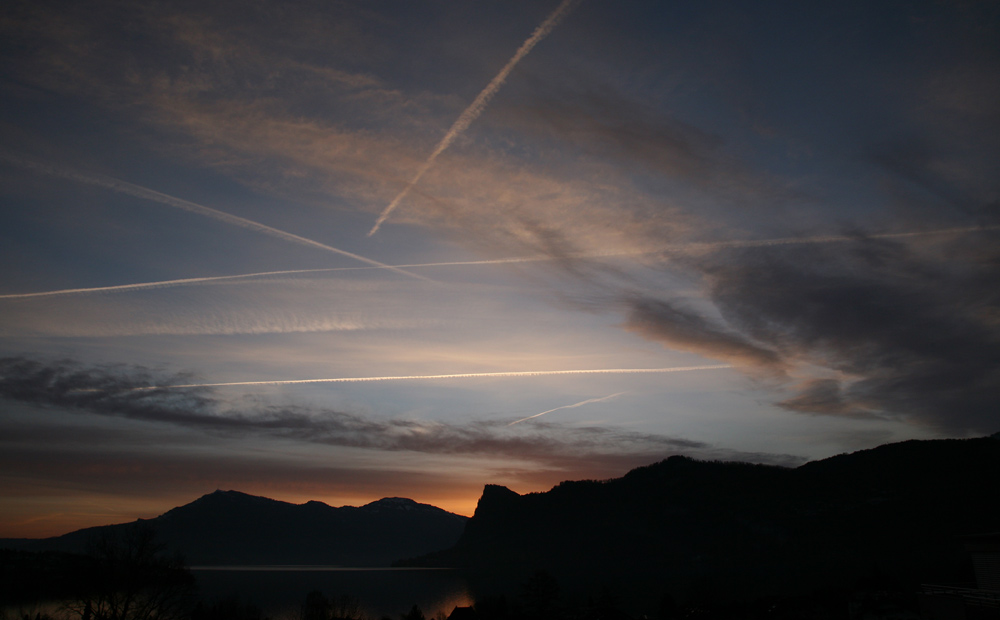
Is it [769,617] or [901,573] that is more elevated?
[769,617]

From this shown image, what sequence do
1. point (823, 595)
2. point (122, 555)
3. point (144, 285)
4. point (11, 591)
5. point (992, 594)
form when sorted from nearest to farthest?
1. point (992, 594)
2. point (122, 555)
3. point (144, 285)
4. point (823, 595)
5. point (11, 591)

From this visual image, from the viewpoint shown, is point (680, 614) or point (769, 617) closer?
point (769, 617)

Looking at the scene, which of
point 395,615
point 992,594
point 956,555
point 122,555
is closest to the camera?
point 992,594

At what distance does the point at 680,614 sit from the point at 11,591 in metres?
119

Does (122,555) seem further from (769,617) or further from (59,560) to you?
(59,560)

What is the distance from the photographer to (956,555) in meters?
187

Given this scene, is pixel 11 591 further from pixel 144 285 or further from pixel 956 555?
pixel 956 555

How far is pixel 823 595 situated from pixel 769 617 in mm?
22297

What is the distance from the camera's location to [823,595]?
3602 inches

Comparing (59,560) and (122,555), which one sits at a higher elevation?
(122,555)

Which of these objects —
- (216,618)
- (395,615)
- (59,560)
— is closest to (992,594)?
(216,618)

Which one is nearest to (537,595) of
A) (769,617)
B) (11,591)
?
(769,617)

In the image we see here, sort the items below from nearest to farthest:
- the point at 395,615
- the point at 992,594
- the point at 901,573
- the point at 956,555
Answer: the point at 992,594, the point at 395,615, the point at 901,573, the point at 956,555

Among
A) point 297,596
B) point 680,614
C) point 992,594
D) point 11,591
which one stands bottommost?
point 297,596
